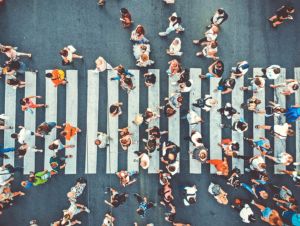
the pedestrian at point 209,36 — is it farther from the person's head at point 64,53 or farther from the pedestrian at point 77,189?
the pedestrian at point 77,189

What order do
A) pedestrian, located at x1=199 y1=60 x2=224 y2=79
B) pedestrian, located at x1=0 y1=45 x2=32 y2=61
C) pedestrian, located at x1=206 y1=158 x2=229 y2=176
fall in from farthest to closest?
1. pedestrian, located at x1=206 y1=158 x2=229 y2=176
2. pedestrian, located at x1=0 y1=45 x2=32 y2=61
3. pedestrian, located at x1=199 y1=60 x2=224 y2=79

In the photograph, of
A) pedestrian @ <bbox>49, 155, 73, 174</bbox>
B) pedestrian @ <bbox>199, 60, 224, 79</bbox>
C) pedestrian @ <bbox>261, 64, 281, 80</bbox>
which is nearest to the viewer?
pedestrian @ <bbox>199, 60, 224, 79</bbox>

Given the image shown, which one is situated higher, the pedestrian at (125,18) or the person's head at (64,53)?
the pedestrian at (125,18)

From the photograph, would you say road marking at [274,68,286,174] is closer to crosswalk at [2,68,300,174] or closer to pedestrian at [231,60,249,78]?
crosswalk at [2,68,300,174]

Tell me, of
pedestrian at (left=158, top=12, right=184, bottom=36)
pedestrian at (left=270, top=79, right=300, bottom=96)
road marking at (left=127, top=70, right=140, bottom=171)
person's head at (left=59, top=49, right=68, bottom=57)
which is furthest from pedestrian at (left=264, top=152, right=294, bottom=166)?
person's head at (left=59, top=49, right=68, bottom=57)

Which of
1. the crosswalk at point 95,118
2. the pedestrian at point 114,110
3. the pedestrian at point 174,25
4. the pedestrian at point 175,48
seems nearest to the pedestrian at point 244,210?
the crosswalk at point 95,118

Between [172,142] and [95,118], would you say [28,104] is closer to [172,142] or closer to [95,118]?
[95,118]

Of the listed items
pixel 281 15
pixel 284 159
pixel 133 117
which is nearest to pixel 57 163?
pixel 133 117
